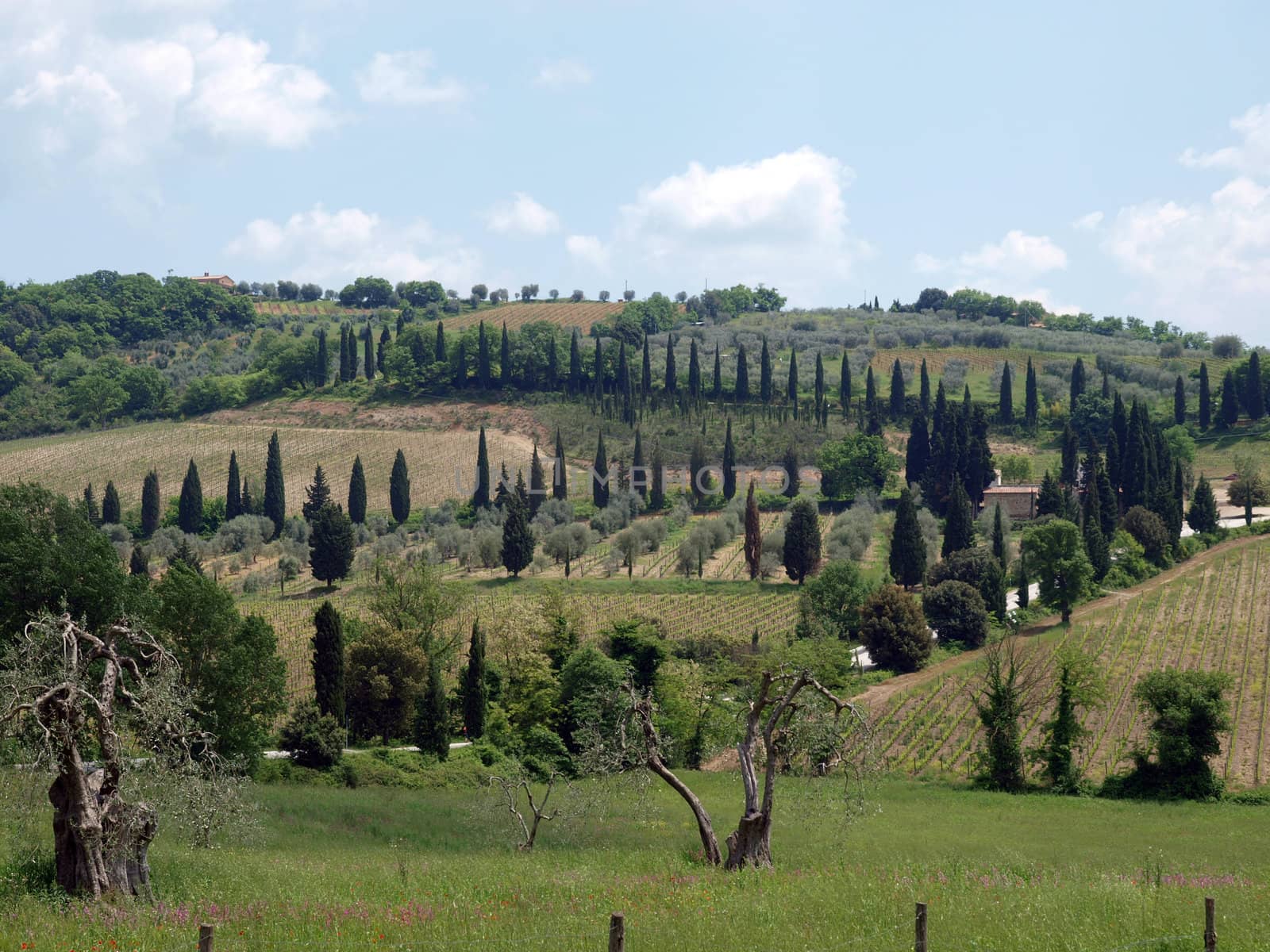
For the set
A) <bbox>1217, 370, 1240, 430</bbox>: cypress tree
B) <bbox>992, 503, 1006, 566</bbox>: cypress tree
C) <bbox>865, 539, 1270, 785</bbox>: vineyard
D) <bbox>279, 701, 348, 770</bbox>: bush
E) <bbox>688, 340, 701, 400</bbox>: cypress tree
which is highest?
<bbox>688, 340, 701, 400</bbox>: cypress tree

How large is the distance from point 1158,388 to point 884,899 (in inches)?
6270

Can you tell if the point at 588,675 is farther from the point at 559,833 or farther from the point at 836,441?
the point at 836,441

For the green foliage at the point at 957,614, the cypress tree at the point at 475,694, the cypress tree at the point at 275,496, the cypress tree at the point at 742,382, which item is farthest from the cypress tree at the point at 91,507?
the cypress tree at the point at 742,382

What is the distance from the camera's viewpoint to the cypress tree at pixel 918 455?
121 metres

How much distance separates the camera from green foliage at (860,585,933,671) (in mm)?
71062

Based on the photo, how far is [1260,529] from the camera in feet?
332

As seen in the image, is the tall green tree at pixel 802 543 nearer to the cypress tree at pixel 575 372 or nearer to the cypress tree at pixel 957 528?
the cypress tree at pixel 957 528

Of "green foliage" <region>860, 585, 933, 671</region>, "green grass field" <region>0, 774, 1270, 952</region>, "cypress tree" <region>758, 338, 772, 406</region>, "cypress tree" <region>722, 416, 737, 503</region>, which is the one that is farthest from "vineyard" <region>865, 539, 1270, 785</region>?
"cypress tree" <region>758, 338, 772, 406</region>

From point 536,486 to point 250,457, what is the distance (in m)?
36.1

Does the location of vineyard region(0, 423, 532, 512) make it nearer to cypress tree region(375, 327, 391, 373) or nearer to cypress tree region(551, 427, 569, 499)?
cypress tree region(551, 427, 569, 499)

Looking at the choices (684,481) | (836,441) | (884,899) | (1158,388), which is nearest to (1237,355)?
(1158,388)

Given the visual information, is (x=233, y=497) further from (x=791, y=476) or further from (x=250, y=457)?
(x=791, y=476)

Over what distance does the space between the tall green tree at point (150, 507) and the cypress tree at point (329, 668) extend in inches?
2655

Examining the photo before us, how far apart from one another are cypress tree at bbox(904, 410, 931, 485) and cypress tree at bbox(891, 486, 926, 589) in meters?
33.5
